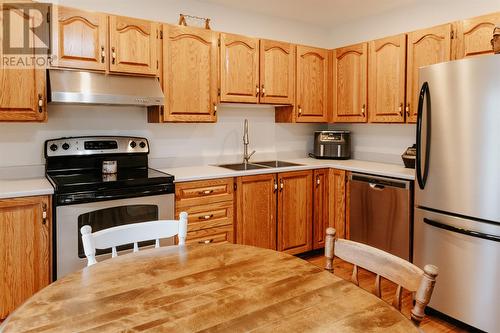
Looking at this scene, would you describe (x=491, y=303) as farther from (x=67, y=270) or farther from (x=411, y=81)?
(x=67, y=270)

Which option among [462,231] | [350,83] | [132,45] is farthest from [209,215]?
[350,83]

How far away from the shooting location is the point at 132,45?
2.89 m

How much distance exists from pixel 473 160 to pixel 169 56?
7.33ft

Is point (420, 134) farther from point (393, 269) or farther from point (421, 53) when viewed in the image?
point (393, 269)

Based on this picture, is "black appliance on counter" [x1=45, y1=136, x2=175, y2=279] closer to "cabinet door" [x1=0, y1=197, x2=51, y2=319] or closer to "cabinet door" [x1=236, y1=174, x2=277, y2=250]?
"cabinet door" [x1=0, y1=197, x2=51, y2=319]

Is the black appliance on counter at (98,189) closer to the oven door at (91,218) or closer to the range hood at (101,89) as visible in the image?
the oven door at (91,218)

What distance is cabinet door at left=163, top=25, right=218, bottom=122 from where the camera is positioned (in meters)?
3.07

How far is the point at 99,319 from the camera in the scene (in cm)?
99

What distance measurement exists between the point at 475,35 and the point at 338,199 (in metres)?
1.68

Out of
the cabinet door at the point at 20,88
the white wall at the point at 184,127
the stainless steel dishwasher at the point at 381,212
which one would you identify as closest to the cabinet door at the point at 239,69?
the white wall at the point at 184,127

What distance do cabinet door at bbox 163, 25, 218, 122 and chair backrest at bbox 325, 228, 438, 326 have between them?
2.03 meters

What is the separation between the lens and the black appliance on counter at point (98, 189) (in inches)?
95.8

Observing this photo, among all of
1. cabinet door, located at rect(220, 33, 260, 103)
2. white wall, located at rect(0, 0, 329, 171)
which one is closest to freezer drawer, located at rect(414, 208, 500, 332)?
cabinet door, located at rect(220, 33, 260, 103)

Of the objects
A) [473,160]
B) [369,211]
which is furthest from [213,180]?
[473,160]
